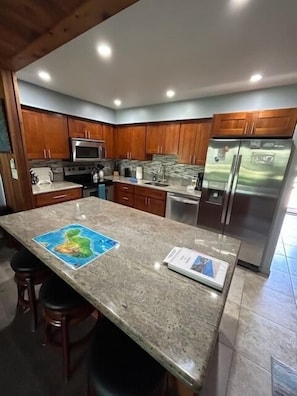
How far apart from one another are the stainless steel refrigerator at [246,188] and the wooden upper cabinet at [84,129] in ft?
8.00

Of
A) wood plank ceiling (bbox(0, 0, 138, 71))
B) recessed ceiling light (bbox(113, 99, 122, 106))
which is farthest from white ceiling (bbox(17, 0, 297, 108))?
recessed ceiling light (bbox(113, 99, 122, 106))

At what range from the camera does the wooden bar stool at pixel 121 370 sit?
692mm

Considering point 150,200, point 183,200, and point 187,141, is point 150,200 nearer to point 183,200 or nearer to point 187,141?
point 183,200

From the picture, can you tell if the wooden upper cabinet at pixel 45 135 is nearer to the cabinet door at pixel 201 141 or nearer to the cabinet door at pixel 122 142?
the cabinet door at pixel 122 142

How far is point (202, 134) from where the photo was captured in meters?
2.99

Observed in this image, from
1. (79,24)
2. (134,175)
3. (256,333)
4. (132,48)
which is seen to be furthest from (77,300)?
(134,175)

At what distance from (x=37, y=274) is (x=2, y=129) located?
6.34 ft

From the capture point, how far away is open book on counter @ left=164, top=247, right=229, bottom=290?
2.85ft

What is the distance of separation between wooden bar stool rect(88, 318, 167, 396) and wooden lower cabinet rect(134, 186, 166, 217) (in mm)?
2551

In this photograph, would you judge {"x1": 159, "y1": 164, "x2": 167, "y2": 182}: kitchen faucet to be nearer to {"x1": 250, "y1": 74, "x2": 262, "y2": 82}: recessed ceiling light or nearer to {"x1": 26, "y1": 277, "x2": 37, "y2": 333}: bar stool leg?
{"x1": 250, "y1": 74, "x2": 262, "y2": 82}: recessed ceiling light

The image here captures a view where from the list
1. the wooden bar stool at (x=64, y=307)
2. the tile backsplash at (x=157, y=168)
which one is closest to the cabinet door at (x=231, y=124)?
the tile backsplash at (x=157, y=168)

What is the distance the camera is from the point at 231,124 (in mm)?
2361

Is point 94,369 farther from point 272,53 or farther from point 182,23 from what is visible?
point 272,53

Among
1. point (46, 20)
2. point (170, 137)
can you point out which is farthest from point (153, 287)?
point (170, 137)
